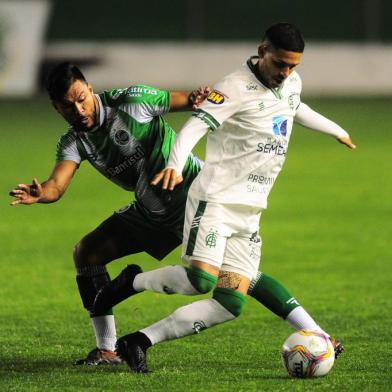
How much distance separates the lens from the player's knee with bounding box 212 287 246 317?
23.5 feet

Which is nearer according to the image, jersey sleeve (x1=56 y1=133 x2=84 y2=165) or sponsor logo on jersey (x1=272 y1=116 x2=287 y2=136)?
sponsor logo on jersey (x1=272 y1=116 x2=287 y2=136)

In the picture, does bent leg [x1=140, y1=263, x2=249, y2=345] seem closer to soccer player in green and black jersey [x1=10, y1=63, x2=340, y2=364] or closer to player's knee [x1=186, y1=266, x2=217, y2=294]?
player's knee [x1=186, y1=266, x2=217, y2=294]

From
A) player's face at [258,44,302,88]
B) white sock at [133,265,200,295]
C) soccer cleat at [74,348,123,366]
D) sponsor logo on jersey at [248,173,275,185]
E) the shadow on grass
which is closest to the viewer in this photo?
player's face at [258,44,302,88]

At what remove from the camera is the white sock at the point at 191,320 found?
715 centimetres

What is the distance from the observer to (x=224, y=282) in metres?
7.22

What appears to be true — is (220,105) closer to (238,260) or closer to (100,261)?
(238,260)

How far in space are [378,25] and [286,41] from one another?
88.5 ft

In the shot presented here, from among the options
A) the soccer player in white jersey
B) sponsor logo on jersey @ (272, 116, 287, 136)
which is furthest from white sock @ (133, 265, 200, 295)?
sponsor logo on jersey @ (272, 116, 287, 136)

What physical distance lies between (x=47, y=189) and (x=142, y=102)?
32.4 inches

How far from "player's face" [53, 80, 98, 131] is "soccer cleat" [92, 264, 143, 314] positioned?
0.91m

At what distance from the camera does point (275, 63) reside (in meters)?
7.05

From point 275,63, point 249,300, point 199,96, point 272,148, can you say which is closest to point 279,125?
point 272,148

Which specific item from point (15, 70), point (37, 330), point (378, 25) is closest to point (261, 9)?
point (378, 25)

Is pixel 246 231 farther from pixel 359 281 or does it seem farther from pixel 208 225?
pixel 359 281
